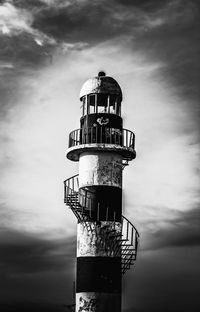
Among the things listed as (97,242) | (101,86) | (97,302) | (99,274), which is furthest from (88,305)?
(101,86)

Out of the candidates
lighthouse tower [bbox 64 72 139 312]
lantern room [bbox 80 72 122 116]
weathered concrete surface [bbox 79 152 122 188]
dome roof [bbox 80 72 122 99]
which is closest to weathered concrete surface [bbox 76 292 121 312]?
lighthouse tower [bbox 64 72 139 312]

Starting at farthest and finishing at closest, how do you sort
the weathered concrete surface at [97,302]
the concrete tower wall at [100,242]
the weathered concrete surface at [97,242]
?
the weathered concrete surface at [97,242] < the concrete tower wall at [100,242] < the weathered concrete surface at [97,302]

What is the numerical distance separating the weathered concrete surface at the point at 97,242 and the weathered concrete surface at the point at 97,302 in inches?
90.6

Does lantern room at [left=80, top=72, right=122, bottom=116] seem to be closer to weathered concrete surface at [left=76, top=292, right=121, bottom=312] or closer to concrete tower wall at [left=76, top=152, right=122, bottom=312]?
concrete tower wall at [left=76, top=152, right=122, bottom=312]

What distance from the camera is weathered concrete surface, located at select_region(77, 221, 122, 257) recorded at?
134 feet

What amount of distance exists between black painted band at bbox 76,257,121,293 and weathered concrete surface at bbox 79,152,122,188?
4.58 m

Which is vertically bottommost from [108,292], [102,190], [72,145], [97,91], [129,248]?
[108,292]

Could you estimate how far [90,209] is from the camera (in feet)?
136

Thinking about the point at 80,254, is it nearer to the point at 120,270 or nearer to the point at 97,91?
the point at 120,270

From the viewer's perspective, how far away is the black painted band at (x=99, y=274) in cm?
4025

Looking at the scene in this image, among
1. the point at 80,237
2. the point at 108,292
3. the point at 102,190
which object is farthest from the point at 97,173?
the point at 108,292

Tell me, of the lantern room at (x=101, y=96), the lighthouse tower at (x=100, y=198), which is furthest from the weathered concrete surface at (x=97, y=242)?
the lantern room at (x=101, y=96)

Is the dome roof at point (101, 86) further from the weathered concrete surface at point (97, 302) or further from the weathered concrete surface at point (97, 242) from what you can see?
the weathered concrete surface at point (97, 302)

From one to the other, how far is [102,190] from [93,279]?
17.2ft
